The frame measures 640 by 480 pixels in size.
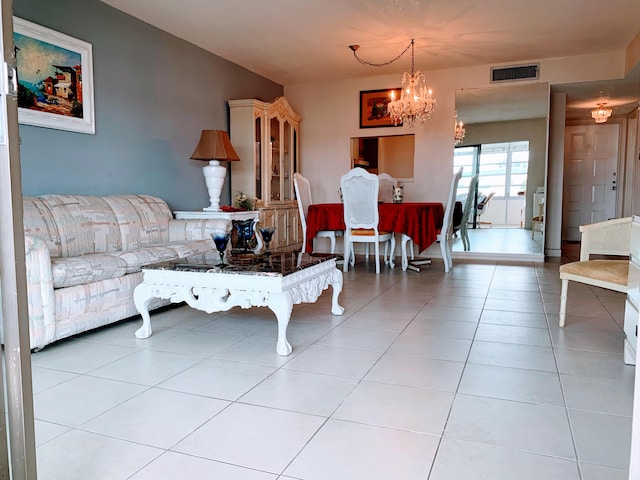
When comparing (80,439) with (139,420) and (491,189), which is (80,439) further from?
(491,189)

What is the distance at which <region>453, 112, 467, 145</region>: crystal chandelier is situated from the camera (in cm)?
593

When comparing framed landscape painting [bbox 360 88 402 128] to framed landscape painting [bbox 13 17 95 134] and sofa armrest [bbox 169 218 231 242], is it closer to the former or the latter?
sofa armrest [bbox 169 218 231 242]

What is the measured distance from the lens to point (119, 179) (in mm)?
Result: 3844

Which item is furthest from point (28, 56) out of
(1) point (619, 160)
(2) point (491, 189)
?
(1) point (619, 160)

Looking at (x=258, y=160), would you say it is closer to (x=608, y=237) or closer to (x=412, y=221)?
(x=412, y=221)

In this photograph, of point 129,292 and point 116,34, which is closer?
point 129,292

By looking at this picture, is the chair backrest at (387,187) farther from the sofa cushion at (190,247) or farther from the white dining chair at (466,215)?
the sofa cushion at (190,247)

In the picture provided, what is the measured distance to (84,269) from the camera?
2547mm

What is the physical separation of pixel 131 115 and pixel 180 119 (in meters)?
0.66

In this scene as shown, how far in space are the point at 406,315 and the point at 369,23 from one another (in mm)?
2740

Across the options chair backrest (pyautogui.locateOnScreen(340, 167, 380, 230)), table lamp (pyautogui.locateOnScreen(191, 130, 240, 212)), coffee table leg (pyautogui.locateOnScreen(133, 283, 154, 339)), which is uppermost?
table lamp (pyautogui.locateOnScreen(191, 130, 240, 212))

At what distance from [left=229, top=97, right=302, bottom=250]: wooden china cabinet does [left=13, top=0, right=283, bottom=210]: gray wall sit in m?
0.30

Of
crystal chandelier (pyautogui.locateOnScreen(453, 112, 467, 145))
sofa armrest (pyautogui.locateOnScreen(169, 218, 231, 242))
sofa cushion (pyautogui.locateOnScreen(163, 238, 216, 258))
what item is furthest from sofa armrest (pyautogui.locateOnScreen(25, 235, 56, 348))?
crystal chandelier (pyautogui.locateOnScreen(453, 112, 467, 145))

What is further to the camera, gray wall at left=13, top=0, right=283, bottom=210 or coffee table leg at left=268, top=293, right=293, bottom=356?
gray wall at left=13, top=0, right=283, bottom=210
